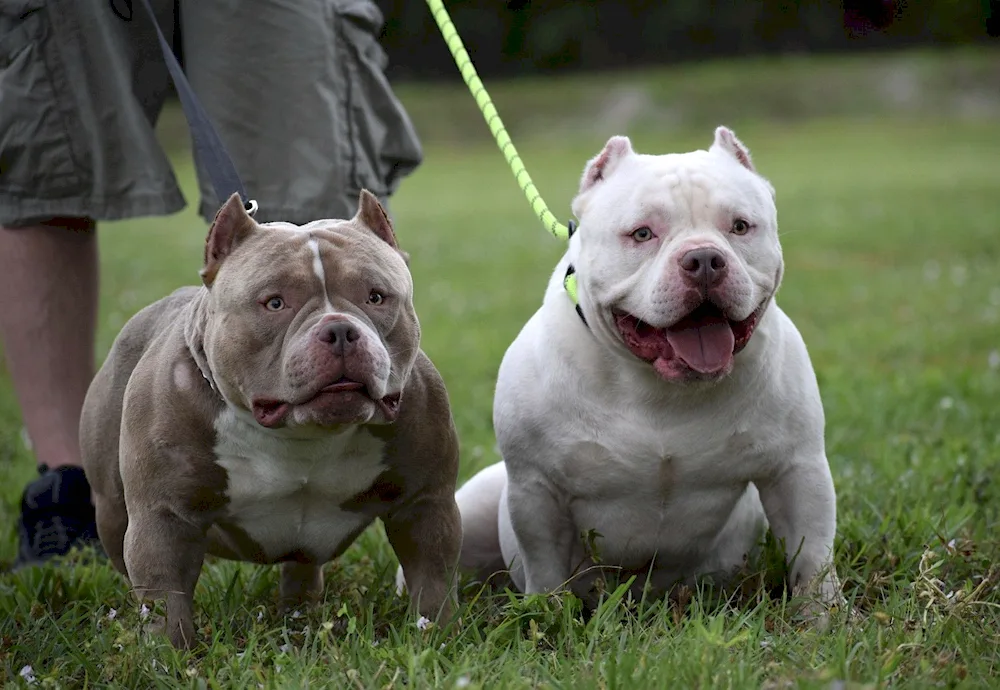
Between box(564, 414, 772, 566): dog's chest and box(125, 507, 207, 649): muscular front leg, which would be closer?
box(125, 507, 207, 649): muscular front leg

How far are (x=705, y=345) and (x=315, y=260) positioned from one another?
2.83ft

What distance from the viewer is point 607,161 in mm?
3012

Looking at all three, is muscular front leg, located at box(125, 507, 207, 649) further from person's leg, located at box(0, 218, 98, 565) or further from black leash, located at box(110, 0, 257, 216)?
person's leg, located at box(0, 218, 98, 565)

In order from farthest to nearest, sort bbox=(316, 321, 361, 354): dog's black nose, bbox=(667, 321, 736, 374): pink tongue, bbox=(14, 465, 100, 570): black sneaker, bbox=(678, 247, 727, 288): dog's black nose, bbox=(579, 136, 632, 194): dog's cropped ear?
bbox=(14, 465, 100, 570): black sneaker → bbox=(579, 136, 632, 194): dog's cropped ear → bbox=(667, 321, 736, 374): pink tongue → bbox=(678, 247, 727, 288): dog's black nose → bbox=(316, 321, 361, 354): dog's black nose

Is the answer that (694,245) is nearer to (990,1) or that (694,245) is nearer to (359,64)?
(359,64)

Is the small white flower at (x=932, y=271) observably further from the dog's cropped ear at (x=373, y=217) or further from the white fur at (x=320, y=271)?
the white fur at (x=320, y=271)

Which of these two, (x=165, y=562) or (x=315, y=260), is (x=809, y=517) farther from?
(x=165, y=562)

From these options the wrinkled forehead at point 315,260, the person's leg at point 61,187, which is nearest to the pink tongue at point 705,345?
the wrinkled forehead at point 315,260

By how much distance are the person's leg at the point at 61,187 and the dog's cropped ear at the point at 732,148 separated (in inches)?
60.4

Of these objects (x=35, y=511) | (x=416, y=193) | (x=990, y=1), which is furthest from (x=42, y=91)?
(x=990, y=1)

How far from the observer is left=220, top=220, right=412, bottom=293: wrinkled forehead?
2504mm

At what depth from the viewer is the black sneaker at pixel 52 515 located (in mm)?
3650

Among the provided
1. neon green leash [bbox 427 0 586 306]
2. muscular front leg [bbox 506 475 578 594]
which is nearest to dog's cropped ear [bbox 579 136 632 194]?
neon green leash [bbox 427 0 586 306]

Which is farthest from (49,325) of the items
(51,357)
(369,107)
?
(369,107)
